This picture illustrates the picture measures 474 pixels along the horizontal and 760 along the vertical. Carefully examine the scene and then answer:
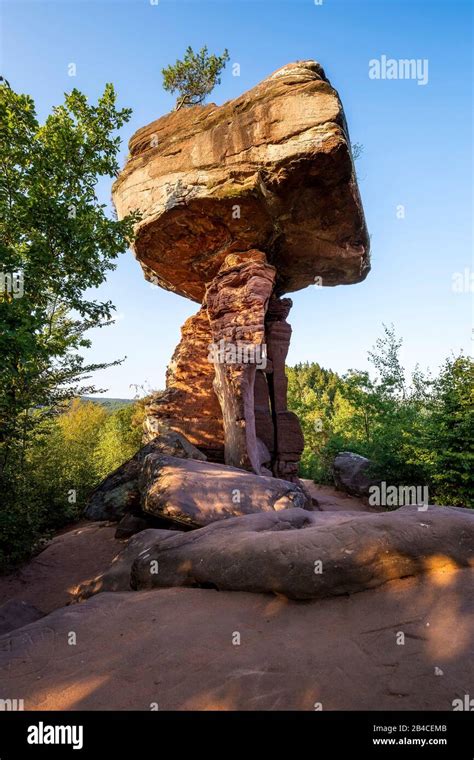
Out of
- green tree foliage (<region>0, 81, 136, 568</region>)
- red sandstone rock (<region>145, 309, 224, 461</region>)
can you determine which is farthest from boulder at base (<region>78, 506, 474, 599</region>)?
red sandstone rock (<region>145, 309, 224, 461</region>)

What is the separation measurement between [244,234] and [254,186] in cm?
169

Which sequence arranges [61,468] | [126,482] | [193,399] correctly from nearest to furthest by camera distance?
[126,482], [193,399], [61,468]

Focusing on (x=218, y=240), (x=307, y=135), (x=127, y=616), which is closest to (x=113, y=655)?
(x=127, y=616)

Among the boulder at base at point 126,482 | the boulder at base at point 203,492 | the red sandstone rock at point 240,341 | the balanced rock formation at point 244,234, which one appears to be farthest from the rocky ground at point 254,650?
the balanced rock formation at point 244,234

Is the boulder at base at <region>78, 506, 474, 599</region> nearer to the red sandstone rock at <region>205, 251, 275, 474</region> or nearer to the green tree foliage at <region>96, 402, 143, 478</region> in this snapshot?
the red sandstone rock at <region>205, 251, 275, 474</region>

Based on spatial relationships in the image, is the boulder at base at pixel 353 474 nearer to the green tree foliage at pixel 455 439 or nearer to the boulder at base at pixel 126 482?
the green tree foliage at pixel 455 439

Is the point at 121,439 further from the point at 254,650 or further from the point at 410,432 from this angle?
the point at 254,650

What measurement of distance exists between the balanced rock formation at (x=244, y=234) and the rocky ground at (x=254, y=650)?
662 centimetres

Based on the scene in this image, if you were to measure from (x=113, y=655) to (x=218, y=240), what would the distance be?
11025 millimetres

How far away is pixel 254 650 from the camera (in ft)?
9.14

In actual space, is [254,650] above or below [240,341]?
below

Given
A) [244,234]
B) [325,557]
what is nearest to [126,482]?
[325,557]

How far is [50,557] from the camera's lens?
824cm
